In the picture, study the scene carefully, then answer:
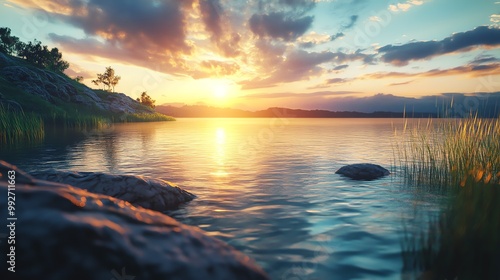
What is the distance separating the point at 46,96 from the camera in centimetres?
6306

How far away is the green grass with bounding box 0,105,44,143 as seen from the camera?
72.9ft

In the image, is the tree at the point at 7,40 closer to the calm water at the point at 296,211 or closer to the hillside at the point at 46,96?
the hillside at the point at 46,96

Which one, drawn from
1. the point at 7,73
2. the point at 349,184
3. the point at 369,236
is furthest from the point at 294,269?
the point at 7,73

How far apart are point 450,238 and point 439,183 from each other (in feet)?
22.1

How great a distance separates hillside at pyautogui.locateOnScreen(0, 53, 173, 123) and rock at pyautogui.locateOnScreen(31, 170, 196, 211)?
141ft

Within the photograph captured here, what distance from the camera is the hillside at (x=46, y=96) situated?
49928 millimetres

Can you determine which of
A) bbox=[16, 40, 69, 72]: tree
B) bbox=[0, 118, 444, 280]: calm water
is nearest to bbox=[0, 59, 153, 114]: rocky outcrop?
bbox=[16, 40, 69, 72]: tree

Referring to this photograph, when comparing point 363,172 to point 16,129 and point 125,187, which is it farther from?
point 16,129

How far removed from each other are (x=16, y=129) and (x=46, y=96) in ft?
154

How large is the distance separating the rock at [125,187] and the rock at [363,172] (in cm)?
703

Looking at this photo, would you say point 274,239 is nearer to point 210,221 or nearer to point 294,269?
point 294,269

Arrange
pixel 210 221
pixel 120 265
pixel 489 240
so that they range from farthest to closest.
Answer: pixel 210 221 < pixel 489 240 < pixel 120 265

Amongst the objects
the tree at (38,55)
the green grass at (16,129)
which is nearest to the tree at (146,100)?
the tree at (38,55)

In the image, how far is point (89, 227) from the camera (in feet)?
8.96
